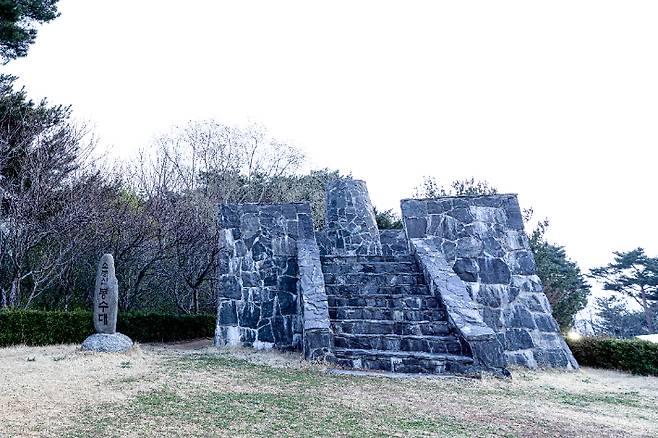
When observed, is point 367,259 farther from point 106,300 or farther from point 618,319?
point 618,319

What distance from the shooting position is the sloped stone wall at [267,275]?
27.8 feet

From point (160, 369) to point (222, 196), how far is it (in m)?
16.3

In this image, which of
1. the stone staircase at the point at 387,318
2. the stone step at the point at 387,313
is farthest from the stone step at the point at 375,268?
the stone step at the point at 387,313

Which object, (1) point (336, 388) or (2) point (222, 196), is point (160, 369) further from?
(2) point (222, 196)

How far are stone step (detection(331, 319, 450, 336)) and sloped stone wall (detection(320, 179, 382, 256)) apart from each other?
19.5 feet

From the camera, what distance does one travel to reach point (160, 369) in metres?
6.36

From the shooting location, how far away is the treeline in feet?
39.8

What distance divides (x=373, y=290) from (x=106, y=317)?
5.36 m

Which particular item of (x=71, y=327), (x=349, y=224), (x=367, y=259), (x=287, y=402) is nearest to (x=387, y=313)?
(x=367, y=259)

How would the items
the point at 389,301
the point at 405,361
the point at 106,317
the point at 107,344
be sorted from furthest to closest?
the point at 106,317 → the point at 389,301 → the point at 107,344 → the point at 405,361

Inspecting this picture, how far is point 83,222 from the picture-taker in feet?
42.1

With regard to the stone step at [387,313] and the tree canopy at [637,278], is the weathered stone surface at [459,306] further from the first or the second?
the tree canopy at [637,278]

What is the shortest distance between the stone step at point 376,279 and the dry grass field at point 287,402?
2.15 m

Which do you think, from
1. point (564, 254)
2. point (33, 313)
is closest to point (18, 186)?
point (33, 313)
